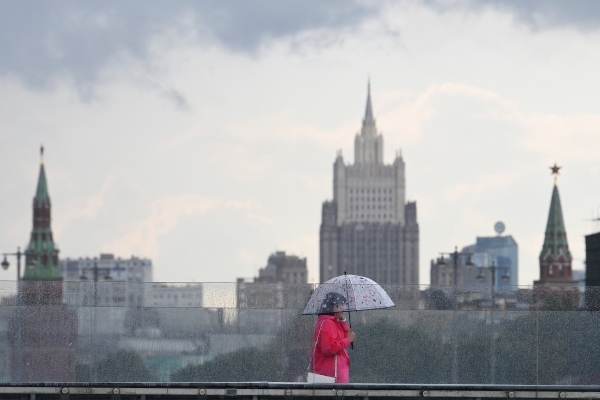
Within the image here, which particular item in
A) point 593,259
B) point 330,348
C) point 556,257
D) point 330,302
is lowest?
point 330,348

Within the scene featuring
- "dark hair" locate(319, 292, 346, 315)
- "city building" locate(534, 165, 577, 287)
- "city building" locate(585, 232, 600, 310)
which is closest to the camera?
"dark hair" locate(319, 292, 346, 315)

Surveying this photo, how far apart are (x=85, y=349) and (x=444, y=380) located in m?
5.00

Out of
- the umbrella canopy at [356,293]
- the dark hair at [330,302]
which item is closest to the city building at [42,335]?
the umbrella canopy at [356,293]

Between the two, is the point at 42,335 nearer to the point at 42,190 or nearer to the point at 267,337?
the point at 267,337

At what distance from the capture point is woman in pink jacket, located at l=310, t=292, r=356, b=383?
22.8 metres

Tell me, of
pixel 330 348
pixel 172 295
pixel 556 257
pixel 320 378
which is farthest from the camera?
pixel 556 257

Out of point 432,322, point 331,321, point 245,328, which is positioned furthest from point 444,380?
point 331,321

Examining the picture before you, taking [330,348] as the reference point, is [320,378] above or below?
below

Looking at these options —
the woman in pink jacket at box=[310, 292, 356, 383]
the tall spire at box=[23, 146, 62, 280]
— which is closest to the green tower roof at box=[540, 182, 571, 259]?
the tall spire at box=[23, 146, 62, 280]

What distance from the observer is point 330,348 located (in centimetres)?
2278

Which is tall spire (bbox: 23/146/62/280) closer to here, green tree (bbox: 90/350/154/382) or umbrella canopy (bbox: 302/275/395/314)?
green tree (bbox: 90/350/154/382)

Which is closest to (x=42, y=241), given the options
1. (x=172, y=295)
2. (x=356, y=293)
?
(x=172, y=295)

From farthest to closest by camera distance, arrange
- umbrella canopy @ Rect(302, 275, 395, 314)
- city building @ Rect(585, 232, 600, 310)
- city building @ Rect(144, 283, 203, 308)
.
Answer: city building @ Rect(585, 232, 600, 310), city building @ Rect(144, 283, 203, 308), umbrella canopy @ Rect(302, 275, 395, 314)

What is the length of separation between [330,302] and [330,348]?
2.21ft
